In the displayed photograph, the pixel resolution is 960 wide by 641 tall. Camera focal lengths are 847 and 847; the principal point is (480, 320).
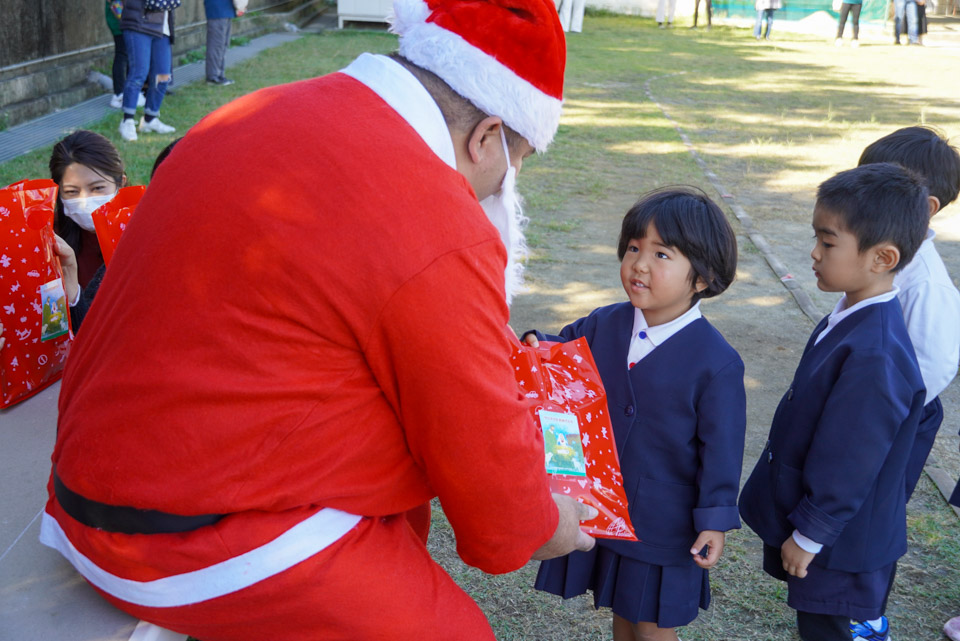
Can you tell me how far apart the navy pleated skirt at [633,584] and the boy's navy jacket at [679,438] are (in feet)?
0.15

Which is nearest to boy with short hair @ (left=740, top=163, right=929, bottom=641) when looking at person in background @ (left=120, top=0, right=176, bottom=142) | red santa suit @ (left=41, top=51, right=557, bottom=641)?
red santa suit @ (left=41, top=51, right=557, bottom=641)

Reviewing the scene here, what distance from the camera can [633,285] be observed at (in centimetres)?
229

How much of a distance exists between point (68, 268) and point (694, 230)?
6.60 ft

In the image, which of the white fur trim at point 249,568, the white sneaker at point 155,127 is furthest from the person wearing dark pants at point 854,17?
the white fur trim at point 249,568

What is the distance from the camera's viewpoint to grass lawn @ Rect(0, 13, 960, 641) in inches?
110

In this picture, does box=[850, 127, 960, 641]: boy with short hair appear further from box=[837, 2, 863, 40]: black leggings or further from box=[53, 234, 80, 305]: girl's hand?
box=[837, 2, 863, 40]: black leggings

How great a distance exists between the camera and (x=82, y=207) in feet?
9.96

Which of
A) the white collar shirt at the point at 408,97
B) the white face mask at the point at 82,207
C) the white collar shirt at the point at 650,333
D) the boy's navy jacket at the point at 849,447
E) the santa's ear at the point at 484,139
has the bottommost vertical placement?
the boy's navy jacket at the point at 849,447

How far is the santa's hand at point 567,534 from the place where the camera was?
1.66 meters

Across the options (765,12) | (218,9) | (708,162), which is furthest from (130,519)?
(765,12)

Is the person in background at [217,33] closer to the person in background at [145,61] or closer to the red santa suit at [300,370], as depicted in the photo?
the person in background at [145,61]

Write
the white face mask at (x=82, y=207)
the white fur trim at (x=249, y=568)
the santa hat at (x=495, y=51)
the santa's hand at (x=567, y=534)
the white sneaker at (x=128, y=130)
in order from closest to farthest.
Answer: the white fur trim at (x=249, y=568), the santa hat at (x=495, y=51), the santa's hand at (x=567, y=534), the white face mask at (x=82, y=207), the white sneaker at (x=128, y=130)

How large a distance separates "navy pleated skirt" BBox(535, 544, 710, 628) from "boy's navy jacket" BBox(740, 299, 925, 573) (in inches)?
12.5

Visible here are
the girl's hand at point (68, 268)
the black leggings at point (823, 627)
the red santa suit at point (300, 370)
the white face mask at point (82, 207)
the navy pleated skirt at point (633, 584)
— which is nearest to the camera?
the red santa suit at point (300, 370)
